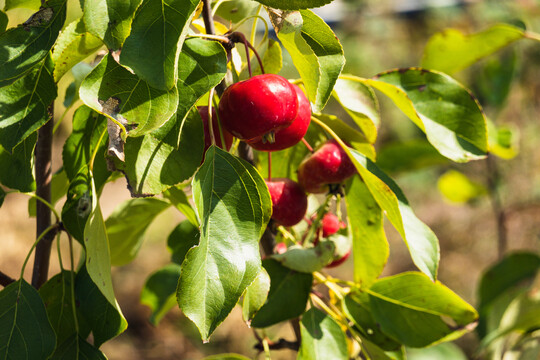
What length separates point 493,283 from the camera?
1.17 meters

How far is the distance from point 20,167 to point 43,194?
0.09 m

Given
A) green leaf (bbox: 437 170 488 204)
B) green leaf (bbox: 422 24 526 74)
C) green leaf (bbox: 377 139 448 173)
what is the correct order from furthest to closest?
green leaf (bbox: 437 170 488 204)
green leaf (bbox: 377 139 448 173)
green leaf (bbox: 422 24 526 74)

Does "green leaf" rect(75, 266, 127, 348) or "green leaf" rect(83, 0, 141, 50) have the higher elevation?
"green leaf" rect(83, 0, 141, 50)

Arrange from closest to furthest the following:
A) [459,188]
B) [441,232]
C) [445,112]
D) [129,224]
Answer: [445,112]
[129,224]
[459,188]
[441,232]

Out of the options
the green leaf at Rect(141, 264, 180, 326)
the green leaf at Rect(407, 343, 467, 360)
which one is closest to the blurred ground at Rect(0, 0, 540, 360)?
the green leaf at Rect(407, 343, 467, 360)

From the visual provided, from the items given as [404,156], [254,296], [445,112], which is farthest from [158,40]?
[404,156]

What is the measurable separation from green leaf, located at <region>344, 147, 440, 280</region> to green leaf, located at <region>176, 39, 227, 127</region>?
0.62ft

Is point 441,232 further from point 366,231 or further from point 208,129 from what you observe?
point 208,129

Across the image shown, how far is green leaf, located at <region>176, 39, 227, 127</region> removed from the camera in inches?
17.3

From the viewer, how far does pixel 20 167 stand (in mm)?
541

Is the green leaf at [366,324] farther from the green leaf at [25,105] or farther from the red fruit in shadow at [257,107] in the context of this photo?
the green leaf at [25,105]

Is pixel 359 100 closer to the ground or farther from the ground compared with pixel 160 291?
farther from the ground

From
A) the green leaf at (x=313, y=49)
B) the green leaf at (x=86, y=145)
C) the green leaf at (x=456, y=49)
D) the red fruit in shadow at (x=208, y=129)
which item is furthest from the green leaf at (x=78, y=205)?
the green leaf at (x=456, y=49)

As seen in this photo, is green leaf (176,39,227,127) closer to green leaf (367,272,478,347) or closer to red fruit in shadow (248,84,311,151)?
red fruit in shadow (248,84,311,151)
